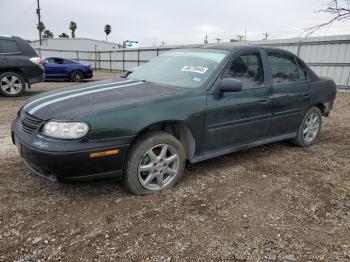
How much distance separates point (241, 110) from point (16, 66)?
764 cm

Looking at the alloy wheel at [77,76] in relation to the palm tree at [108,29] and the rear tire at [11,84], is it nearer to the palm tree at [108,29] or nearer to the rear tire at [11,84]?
the rear tire at [11,84]

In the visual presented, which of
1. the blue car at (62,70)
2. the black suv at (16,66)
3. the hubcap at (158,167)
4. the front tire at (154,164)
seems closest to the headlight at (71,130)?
the front tire at (154,164)

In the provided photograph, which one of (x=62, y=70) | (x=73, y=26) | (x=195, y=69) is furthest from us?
(x=73, y=26)

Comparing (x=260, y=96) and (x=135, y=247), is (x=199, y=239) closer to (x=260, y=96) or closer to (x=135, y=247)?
(x=135, y=247)

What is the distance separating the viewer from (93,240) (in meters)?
2.40

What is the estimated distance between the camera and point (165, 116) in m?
3.00

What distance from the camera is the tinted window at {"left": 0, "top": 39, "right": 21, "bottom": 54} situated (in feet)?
28.8

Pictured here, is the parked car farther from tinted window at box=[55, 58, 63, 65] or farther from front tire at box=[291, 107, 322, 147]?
tinted window at box=[55, 58, 63, 65]

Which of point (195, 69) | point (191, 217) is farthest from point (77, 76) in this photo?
point (191, 217)

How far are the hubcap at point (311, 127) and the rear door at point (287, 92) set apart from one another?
29cm

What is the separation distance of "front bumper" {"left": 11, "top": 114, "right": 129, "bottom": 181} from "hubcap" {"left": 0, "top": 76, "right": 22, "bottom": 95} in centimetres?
717

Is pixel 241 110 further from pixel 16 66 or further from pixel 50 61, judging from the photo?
pixel 50 61

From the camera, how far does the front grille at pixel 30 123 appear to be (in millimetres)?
2809

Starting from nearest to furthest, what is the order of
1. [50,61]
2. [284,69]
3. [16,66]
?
[284,69] < [16,66] < [50,61]
